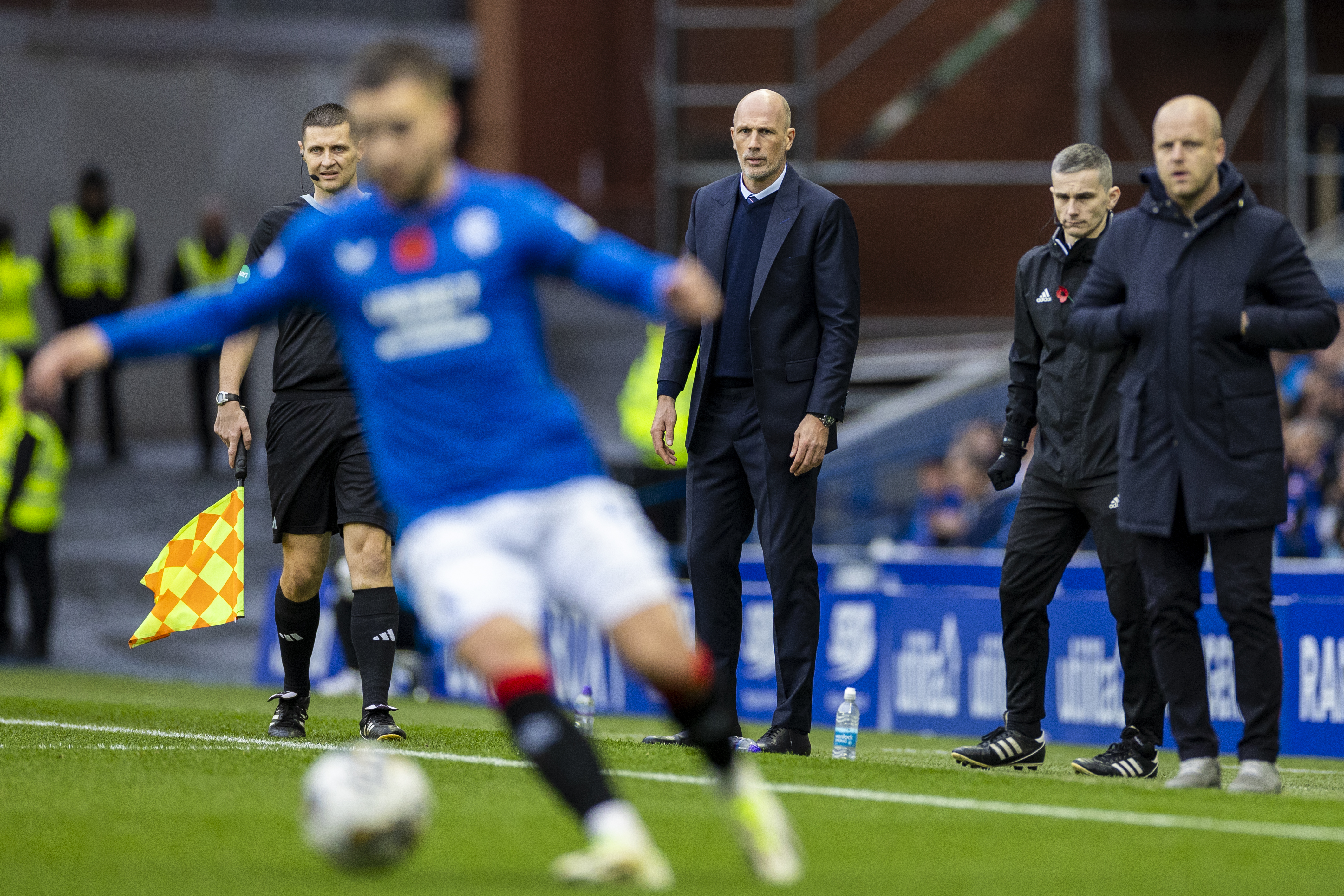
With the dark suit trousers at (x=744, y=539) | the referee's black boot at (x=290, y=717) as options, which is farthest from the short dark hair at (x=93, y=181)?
the dark suit trousers at (x=744, y=539)

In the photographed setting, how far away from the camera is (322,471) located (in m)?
7.52

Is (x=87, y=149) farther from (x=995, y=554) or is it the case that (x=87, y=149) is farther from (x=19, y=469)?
(x=995, y=554)

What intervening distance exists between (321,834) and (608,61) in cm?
2405

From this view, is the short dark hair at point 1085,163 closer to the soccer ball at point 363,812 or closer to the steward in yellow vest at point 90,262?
the soccer ball at point 363,812

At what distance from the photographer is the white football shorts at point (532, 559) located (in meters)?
4.44

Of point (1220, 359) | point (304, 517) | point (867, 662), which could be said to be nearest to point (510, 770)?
point (304, 517)

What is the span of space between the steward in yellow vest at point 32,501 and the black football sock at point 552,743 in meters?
Result: 11.1

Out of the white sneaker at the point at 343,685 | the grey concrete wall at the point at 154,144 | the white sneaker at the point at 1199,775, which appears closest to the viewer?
the white sneaker at the point at 1199,775

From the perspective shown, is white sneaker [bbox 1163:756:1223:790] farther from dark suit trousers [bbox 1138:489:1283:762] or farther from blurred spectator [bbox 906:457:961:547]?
blurred spectator [bbox 906:457:961:547]

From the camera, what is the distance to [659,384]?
7.79 meters

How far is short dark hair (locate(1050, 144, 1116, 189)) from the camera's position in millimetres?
7445

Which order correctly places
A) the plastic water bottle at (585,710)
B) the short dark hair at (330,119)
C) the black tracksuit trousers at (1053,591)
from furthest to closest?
1. the plastic water bottle at (585,710)
2. the short dark hair at (330,119)
3. the black tracksuit trousers at (1053,591)

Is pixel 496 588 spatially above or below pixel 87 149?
below

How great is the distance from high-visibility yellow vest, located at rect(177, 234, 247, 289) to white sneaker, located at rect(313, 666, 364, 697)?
5.68 meters
